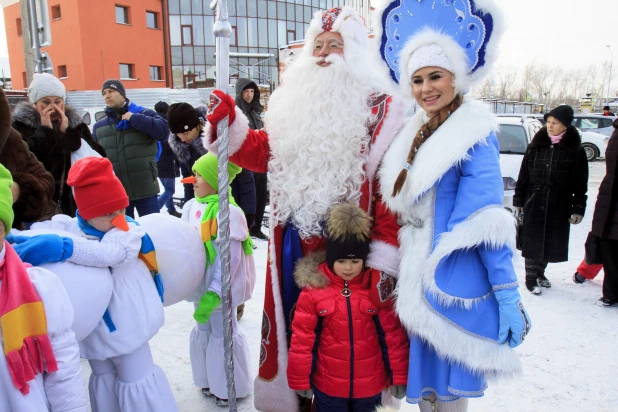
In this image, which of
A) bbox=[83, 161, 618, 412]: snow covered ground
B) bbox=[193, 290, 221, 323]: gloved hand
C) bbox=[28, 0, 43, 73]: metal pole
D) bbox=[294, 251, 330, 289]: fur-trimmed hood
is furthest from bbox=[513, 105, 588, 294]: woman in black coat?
bbox=[28, 0, 43, 73]: metal pole

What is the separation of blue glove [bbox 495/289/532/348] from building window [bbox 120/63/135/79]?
28875 mm

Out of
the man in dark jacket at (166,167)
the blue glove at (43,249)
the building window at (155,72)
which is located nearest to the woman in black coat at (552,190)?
the blue glove at (43,249)

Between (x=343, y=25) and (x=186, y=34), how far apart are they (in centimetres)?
3296

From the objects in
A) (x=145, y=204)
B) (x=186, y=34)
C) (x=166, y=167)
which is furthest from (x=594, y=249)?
(x=186, y=34)

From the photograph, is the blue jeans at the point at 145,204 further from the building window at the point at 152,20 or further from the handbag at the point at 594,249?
the building window at the point at 152,20

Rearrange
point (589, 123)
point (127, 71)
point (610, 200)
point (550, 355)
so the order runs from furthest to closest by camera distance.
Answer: point (127, 71)
point (589, 123)
point (610, 200)
point (550, 355)

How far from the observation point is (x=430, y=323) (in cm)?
179

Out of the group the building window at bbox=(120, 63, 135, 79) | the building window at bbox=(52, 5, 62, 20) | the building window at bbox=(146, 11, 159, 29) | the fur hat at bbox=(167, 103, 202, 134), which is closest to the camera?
the fur hat at bbox=(167, 103, 202, 134)

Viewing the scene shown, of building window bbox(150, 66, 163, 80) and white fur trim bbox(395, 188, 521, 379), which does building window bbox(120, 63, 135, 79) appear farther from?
white fur trim bbox(395, 188, 521, 379)

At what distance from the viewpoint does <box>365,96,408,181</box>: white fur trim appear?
2129 millimetres

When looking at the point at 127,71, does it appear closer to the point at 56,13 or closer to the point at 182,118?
the point at 56,13

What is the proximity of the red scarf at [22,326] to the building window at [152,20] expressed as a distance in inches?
1198

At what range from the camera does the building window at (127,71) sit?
1053 inches

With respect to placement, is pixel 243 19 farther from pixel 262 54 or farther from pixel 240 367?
pixel 240 367
